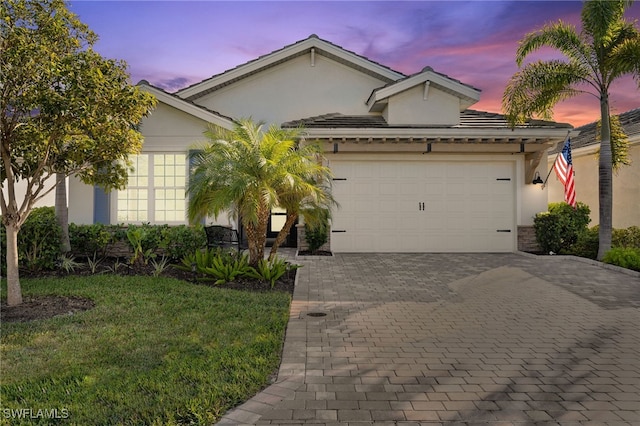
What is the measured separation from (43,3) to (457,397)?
25.0 ft

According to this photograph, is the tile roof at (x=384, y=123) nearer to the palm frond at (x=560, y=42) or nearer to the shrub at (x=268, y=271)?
the palm frond at (x=560, y=42)

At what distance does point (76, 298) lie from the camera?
7.46 meters

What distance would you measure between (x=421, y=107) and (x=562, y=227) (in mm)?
5554

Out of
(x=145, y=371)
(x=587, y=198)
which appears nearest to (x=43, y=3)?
(x=145, y=371)

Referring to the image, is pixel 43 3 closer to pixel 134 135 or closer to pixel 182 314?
pixel 134 135

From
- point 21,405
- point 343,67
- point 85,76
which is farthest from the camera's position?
point 343,67

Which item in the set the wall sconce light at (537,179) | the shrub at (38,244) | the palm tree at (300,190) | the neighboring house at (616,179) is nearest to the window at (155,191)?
the shrub at (38,244)

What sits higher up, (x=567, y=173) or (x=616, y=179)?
Answer: (x=616, y=179)

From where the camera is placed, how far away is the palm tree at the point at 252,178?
8578mm

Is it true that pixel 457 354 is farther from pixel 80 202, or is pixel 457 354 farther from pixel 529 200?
pixel 80 202

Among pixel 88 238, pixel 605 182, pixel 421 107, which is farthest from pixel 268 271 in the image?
pixel 605 182

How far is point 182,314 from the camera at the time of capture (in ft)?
21.5

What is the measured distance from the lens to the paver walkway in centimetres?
372

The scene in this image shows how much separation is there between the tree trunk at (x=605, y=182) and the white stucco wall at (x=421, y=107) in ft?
13.2
